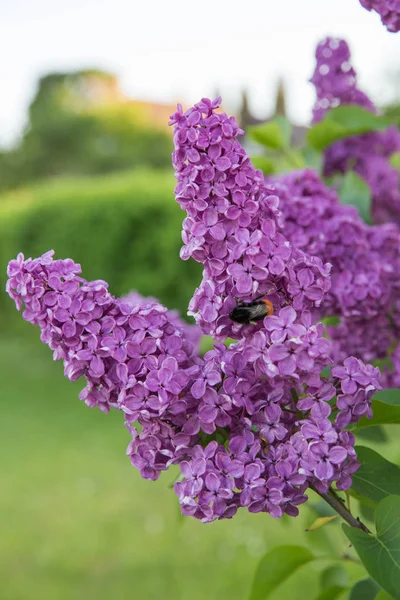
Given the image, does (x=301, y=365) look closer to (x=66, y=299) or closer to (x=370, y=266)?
(x=66, y=299)

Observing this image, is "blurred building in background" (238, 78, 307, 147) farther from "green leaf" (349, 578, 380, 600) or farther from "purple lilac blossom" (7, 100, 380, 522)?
"purple lilac blossom" (7, 100, 380, 522)

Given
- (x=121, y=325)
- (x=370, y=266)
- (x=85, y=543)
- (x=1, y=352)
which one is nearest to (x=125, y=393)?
(x=121, y=325)

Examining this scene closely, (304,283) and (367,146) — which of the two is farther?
(367,146)

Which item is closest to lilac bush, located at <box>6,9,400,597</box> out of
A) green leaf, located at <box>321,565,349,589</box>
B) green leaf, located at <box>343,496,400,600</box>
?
green leaf, located at <box>343,496,400,600</box>

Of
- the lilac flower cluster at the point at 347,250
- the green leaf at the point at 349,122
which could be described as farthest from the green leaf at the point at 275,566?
the green leaf at the point at 349,122

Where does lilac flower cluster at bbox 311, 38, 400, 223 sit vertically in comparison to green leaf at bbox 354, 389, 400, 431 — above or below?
above

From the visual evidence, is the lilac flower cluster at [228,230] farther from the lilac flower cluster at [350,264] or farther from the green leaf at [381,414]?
the lilac flower cluster at [350,264]
